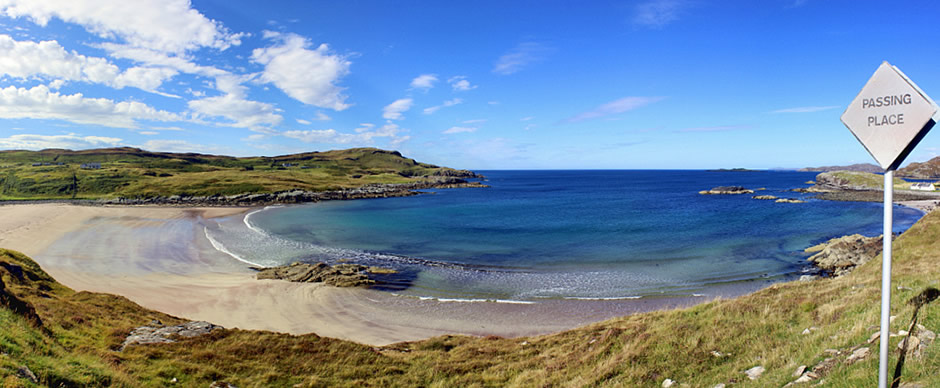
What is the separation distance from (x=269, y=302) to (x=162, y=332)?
12941mm

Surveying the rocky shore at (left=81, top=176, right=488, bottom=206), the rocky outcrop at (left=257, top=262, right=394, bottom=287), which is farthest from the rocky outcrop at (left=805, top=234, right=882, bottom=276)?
the rocky shore at (left=81, top=176, right=488, bottom=206)

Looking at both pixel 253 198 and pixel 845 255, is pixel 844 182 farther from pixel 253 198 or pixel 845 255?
pixel 253 198

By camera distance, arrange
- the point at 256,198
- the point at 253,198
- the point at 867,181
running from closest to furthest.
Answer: the point at 253,198
the point at 256,198
the point at 867,181

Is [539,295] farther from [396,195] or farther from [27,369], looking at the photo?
[396,195]

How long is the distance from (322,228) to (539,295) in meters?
41.1

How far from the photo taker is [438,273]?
33.7 metres

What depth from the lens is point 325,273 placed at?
31844 mm

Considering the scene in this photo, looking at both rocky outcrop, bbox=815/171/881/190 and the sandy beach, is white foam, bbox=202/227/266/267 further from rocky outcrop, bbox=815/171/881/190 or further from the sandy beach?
rocky outcrop, bbox=815/171/881/190

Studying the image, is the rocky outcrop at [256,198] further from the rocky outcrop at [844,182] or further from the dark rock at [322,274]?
the rocky outcrop at [844,182]

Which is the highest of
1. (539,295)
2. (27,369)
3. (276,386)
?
(27,369)

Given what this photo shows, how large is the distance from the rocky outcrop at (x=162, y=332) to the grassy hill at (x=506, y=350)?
385 millimetres

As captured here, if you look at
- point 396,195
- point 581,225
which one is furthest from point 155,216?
point 581,225

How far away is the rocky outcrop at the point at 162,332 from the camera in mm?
12555

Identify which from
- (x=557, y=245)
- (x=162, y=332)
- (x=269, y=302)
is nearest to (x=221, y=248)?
(x=269, y=302)
